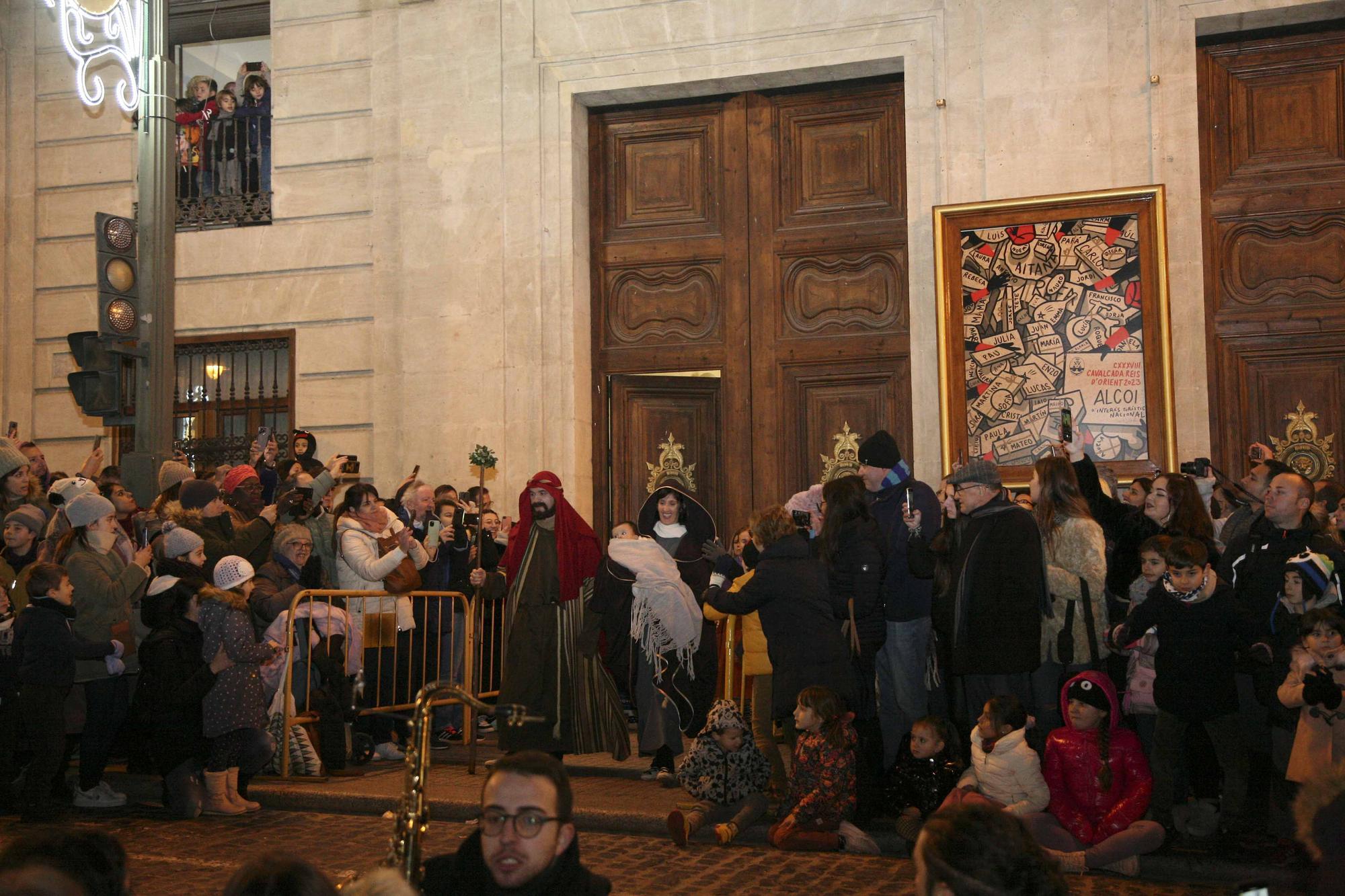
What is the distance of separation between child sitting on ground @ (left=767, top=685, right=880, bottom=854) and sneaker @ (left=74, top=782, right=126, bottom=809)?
464 cm

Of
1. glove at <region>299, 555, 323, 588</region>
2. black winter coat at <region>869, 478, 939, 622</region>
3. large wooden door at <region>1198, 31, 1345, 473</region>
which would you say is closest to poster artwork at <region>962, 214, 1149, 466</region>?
large wooden door at <region>1198, 31, 1345, 473</region>

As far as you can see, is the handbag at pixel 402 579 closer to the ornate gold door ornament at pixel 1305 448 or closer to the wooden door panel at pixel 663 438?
the wooden door panel at pixel 663 438

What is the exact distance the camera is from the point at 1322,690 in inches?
293

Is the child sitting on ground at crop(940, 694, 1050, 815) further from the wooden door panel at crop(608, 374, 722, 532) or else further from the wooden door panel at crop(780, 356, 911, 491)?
the wooden door panel at crop(608, 374, 722, 532)

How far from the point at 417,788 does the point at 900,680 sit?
591 cm

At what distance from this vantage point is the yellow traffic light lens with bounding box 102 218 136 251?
11.8 m

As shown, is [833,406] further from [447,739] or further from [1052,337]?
[447,739]

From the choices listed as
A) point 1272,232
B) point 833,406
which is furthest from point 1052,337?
point 833,406

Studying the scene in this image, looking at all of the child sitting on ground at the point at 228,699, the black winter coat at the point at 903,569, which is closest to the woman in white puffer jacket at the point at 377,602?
the child sitting on ground at the point at 228,699

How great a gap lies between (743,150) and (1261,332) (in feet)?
18.7

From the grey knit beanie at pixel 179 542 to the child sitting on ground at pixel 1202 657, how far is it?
6.52m

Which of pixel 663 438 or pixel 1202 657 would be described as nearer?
pixel 1202 657

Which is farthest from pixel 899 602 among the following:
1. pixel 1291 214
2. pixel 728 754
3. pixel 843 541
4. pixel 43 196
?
pixel 43 196

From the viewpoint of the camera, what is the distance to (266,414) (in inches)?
647
